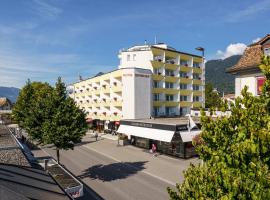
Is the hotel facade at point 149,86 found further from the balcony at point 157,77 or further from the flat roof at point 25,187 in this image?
the flat roof at point 25,187

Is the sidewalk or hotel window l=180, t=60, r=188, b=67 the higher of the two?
hotel window l=180, t=60, r=188, b=67

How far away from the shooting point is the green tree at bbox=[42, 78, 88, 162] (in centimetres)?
2320

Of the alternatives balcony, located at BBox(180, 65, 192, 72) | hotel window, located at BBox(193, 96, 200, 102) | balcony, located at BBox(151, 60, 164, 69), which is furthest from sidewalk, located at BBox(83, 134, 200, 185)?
hotel window, located at BBox(193, 96, 200, 102)

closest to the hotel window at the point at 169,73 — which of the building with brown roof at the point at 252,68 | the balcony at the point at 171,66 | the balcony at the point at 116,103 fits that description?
the balcony at the point at 171,66

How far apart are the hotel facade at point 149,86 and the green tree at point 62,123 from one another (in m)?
24.6

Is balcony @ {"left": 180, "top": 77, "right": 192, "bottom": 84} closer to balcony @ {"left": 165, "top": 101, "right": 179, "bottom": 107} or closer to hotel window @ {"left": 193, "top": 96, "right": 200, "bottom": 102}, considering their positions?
hotel window @ {"left": 193, "top": 96, "right": 200, "bottom": 102}

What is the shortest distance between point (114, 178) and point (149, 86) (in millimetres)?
27970

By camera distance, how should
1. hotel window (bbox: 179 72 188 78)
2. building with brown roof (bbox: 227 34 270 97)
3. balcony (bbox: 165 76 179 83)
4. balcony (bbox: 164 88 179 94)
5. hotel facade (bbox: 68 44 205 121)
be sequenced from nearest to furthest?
building with brown roof (bbox: 227 34 270 97) < hotel facade (bbox: 68 44 205 121) < balcony (bbox: 164 88 179 94) < balcony (bbox: 165 76 179 83) < hotel window (bbox: 179 72 188 78)

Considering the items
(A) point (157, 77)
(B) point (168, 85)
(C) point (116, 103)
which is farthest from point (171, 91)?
(C) point (116, 103)

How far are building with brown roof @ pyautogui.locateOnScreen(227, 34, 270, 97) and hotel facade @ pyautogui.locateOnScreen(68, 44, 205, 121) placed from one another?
27.6 m

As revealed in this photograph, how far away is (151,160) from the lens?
32938 mm

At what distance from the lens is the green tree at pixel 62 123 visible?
914 inches

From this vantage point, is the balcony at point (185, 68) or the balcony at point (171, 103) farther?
the balcony at point (185, 68)

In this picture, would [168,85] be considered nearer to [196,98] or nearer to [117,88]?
[196,98]
